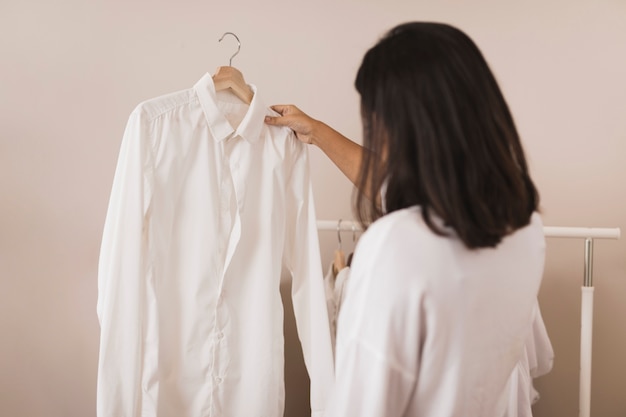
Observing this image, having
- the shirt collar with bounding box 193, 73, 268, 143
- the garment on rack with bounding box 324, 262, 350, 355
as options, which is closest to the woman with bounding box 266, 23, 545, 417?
the shirt collar with bounding box 193, 73, 268, 143

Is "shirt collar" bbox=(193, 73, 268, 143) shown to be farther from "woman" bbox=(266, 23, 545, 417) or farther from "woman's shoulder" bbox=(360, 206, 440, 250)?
"woman's shoulder" bbox=(360, 206, 440, 250)

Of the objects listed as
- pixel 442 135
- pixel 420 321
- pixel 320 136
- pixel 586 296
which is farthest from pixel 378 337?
pixel 586 296

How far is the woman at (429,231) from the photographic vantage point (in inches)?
35.0

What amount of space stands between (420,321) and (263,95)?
136cm

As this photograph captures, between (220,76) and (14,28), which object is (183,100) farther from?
Answer: (14,28)

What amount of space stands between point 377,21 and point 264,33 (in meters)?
0.38

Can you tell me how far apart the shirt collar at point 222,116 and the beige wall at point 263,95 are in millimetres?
548

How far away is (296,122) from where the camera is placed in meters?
1.65

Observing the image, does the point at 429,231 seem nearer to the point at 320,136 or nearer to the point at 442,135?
the point at 442,135

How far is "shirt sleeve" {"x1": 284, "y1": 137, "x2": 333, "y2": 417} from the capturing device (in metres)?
1.64

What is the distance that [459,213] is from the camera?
0.88m

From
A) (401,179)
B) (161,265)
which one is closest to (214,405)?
(161,265)

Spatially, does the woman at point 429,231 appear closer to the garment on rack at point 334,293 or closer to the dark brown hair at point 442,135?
the dark brown hair at point 442,135

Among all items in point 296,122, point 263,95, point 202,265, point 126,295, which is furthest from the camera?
point 263,95
